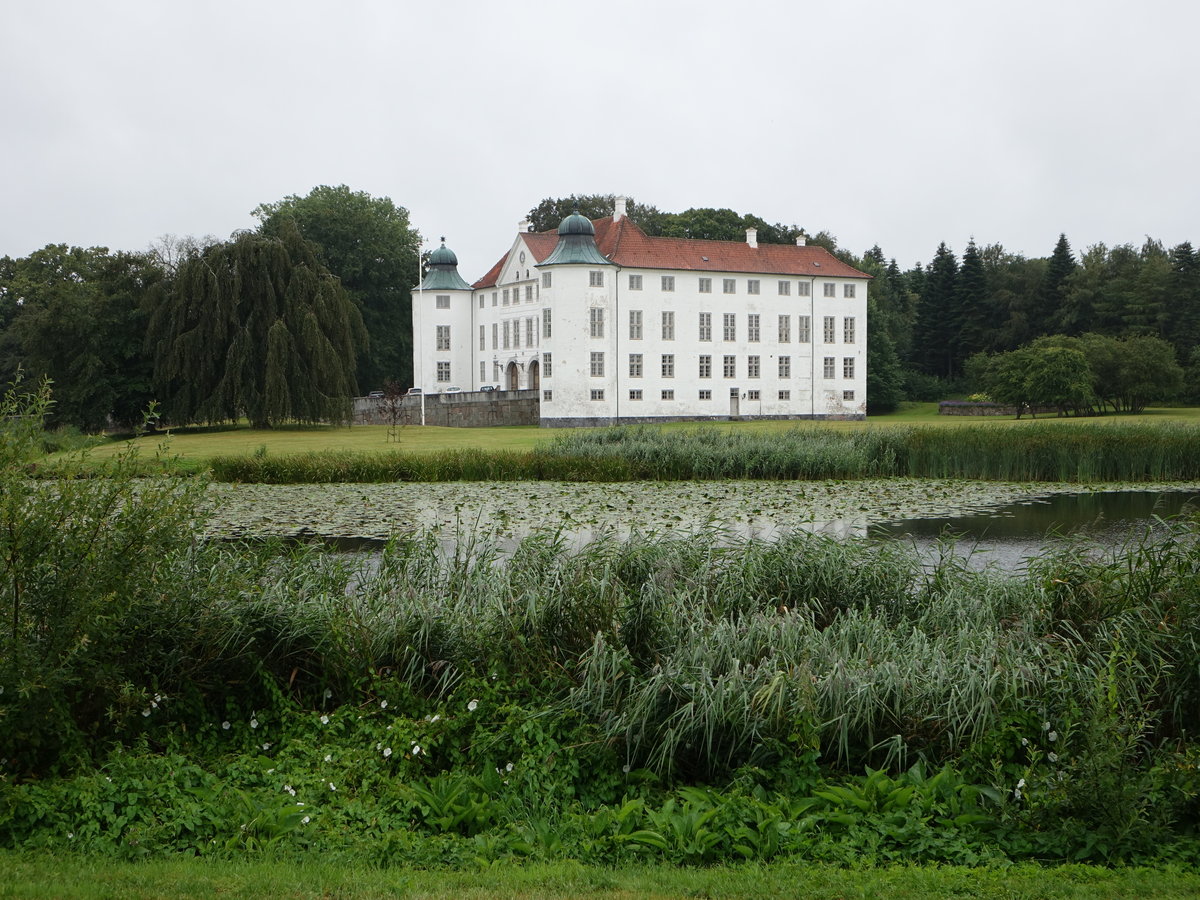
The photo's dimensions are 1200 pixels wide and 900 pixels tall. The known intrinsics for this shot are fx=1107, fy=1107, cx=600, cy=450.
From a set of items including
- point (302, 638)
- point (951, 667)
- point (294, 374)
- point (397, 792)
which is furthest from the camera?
point (294, 374)

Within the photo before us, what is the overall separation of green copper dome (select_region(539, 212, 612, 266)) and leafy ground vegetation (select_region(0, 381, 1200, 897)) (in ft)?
146

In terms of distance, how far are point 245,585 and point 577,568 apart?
6.11 feet

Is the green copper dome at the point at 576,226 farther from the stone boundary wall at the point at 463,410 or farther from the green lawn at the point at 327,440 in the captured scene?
the green lawn at the point at 327,440

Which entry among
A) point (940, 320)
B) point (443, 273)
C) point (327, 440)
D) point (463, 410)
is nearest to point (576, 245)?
point (463, 410)

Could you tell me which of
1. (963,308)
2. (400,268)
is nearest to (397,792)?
(400,268)

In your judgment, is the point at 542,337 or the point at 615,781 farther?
the point at 542,337

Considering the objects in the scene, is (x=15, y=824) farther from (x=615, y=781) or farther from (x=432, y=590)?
(x=432, y=590)

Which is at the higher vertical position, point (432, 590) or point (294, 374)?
point (294, 374)

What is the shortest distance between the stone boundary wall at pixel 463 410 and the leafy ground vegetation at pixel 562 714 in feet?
132

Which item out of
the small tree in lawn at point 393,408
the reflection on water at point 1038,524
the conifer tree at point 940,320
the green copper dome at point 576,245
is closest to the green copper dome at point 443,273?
the green copper dome at point 576,245

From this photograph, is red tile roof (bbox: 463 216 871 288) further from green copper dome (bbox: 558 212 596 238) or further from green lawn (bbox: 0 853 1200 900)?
green lawn (bbox: 0 853 1200 900)

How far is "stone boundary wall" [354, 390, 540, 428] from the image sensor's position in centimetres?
4784

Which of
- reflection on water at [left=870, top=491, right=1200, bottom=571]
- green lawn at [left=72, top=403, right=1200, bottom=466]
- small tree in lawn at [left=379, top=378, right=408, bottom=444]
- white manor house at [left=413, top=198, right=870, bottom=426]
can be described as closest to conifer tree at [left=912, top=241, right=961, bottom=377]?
white manor house at [left=413, top=198, right=870, bottom=426]

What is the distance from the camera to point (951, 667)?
5320mm
